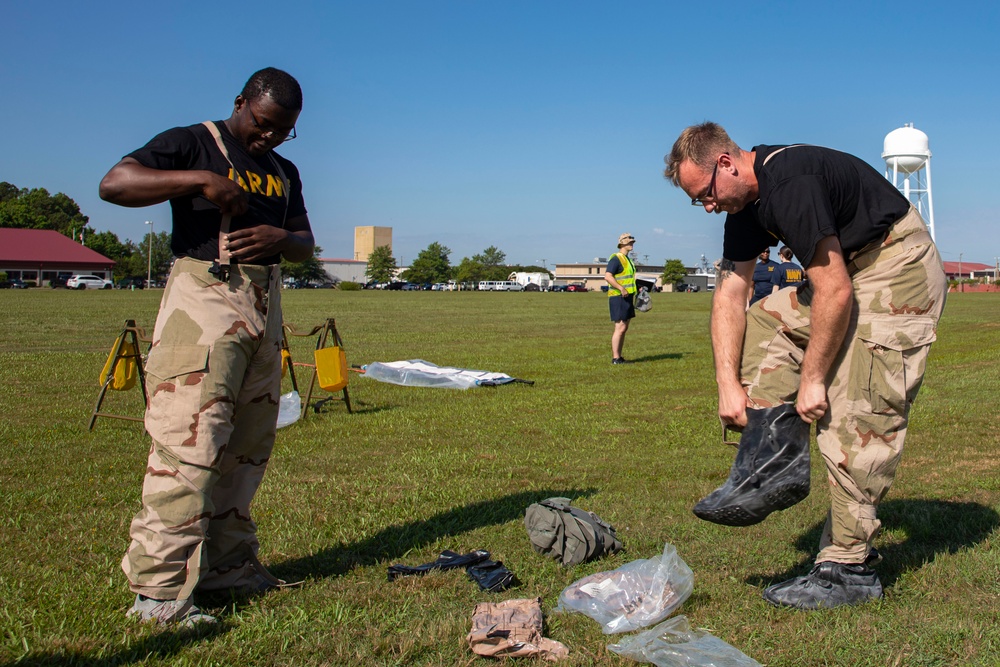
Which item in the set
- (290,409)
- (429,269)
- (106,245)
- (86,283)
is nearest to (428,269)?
(429,269)

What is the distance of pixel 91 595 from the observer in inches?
139

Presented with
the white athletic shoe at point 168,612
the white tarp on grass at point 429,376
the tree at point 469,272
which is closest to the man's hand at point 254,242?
the white athletic shoe at point 168,612

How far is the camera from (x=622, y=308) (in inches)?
521

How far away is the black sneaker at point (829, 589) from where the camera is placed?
135 inches

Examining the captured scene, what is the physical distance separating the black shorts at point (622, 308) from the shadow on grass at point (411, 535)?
26.4 ft

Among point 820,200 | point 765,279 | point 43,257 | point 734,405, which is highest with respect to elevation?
point 43,257

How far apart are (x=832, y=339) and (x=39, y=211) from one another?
130168 millimetres

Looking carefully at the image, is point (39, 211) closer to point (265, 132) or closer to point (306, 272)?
point (306, 272)

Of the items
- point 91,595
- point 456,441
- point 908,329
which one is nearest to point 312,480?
point 456,441

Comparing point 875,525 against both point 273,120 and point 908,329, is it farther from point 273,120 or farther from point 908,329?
point 273,120

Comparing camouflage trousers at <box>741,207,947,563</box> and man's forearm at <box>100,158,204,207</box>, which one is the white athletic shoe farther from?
camouflage trousers at <box>741,207,947,563</box>

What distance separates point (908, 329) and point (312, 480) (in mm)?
3764

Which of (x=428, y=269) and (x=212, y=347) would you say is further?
(x=428, y=269)

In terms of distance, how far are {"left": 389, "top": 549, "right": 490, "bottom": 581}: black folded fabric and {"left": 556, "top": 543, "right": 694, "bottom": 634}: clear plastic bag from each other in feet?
1.67
